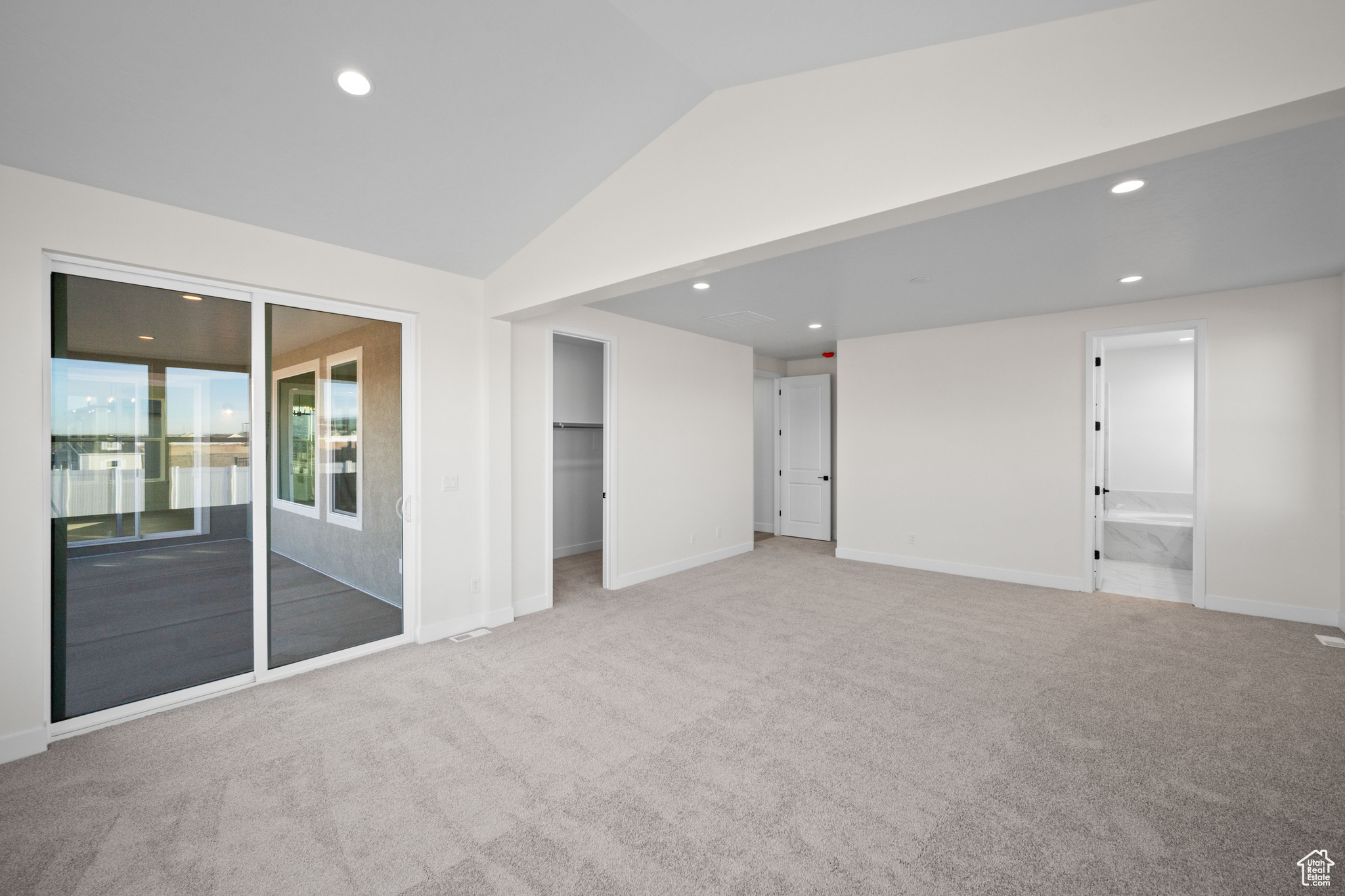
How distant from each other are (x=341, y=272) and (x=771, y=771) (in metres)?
3.66

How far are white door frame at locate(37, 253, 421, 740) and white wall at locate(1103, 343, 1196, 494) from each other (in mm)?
8428

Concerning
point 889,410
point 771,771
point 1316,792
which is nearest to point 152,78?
point 771,771

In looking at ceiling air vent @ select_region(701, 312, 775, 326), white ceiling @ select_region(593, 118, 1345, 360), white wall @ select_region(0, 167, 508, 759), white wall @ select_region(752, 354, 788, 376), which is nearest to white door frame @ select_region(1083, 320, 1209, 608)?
white ceiling @ select_region(593, 118, 1345, 360)

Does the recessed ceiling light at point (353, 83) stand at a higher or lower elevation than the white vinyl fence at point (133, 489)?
higher

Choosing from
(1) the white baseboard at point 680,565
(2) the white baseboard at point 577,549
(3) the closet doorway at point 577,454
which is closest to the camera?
(1) the white baseboard at point 680,565

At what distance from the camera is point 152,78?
7.06 feet

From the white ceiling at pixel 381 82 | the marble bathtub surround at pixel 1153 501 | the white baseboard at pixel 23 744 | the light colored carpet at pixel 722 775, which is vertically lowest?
the light colored carpet at pixel 722 775

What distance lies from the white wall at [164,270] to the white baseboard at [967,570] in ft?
14.5

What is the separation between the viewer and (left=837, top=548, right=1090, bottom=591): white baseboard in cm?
533

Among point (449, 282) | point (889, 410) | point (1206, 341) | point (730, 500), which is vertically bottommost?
point (730, 500)

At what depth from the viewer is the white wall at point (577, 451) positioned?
6891mm

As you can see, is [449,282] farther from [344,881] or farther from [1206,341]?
[1206,341]

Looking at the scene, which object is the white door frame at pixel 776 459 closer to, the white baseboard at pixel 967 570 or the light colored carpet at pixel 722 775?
the white baseboard at pixel 967 570

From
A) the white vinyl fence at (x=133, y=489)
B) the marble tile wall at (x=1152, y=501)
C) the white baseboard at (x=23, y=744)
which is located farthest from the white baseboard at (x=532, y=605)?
the marble tile wall at (x=1152, y=501)
